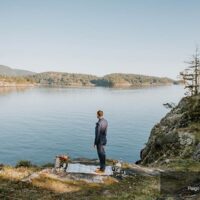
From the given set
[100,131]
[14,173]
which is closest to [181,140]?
[100,131]

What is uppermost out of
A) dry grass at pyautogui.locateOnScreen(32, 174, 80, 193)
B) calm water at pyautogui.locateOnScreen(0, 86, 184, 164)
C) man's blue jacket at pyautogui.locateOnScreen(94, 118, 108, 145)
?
man's blue jacket at pyautogui.locateOnScreen(94, 118, 108, 145)

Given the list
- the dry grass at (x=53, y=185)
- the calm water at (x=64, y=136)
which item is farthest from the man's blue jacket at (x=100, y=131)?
the calm water at (x=64, y=136)

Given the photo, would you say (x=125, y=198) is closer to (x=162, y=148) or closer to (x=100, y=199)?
(x=100, y=199)

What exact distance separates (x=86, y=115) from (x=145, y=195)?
12937 centimetres

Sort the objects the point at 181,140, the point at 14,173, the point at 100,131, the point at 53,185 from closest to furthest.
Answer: the point at 53,185, the point at 100,131, the point at 14,173, the point at 181,140

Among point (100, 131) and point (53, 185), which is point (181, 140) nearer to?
point (100, 131)

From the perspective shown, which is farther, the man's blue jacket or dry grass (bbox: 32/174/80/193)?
the man's blue jacket

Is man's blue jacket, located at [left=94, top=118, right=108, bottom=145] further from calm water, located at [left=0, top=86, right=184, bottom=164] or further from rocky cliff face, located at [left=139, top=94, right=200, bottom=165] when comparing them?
calm water, located at [left=0, top=86, right=184, bottom=164]

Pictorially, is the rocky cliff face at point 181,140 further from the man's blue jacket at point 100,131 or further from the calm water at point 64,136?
the calm water at point 64,136

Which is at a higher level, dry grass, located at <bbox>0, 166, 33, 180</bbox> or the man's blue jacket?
the man's blue jacket

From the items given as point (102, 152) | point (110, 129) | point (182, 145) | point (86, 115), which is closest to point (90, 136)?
point (110, 129)

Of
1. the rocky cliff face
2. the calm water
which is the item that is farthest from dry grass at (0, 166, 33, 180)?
the calm water

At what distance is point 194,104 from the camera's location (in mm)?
40562

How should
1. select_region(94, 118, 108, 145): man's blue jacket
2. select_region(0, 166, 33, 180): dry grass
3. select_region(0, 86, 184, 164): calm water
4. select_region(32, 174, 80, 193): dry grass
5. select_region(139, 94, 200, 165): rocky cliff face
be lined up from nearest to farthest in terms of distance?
select_region(32, 174, 80, 193): dry grass < select_region(0, 166, 33, 180): dry grass < select_region(94, 118, 108, 145): man's blue jacket < select_region(139, 94, 200, 165): rocky cliff face < select_region(0, 86, 184, 164): calm water
